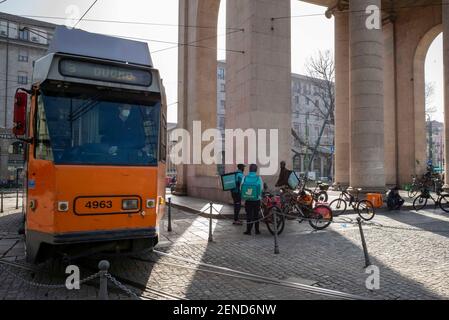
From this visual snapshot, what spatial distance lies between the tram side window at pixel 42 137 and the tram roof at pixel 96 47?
3.95 feet

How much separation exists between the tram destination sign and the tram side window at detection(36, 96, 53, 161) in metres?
0.65

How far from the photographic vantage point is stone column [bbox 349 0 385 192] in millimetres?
17812

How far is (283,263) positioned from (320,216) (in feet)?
14.3

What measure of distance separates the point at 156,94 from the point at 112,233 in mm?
2450

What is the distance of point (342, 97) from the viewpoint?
88.0ft

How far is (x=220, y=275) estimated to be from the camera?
6.27 meters

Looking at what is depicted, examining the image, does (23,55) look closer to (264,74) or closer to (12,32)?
(12,32)

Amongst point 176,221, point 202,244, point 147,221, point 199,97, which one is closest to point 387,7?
point 199,97

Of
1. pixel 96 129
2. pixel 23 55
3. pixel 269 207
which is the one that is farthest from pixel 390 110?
pixel 23 55

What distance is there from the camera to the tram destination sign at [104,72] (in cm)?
582

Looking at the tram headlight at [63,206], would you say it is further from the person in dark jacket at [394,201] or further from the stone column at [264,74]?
the person in dark jacket at [394,201]

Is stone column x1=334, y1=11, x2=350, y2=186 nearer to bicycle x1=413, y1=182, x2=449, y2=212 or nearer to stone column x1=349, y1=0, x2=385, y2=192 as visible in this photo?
stone column x1=349, y1=0, x2=385, y2=192

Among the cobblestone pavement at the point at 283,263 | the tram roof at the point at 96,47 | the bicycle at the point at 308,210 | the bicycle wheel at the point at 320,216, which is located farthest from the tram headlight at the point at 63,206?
the bicycle wheel at the point at 320,216
